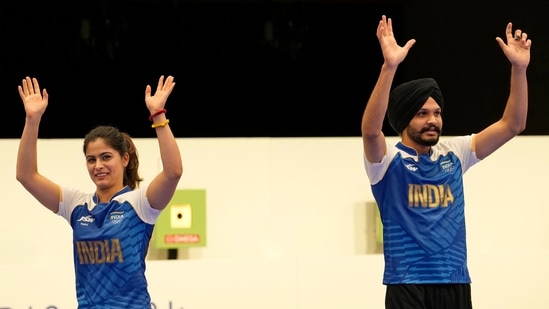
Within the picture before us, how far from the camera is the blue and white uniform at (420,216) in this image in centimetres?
338

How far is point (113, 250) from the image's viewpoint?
3451 mm

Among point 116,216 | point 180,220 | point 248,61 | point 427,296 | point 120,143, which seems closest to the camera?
point 427,296

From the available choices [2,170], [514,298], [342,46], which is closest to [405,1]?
[342,46]

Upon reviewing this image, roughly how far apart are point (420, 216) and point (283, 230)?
189cm

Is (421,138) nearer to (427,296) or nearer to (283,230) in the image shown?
(427,296)

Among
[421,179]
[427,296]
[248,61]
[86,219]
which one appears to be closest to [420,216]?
[421,179]

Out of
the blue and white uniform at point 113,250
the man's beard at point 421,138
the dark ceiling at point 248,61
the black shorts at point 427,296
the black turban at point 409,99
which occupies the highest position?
the dark ceiling at point 248,61

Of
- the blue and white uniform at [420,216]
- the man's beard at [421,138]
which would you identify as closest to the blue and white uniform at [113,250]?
the blue and white uniform at [420,216]

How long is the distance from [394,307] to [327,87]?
2.22 metres

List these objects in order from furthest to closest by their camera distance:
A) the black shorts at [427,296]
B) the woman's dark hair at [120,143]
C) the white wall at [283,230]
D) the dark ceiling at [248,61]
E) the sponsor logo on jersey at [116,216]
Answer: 1. the dark ceiling at [248,61]
2. the white wall at [283,230]
3. the woman's dark hair at [120,143]
4. the sponsor logo on jersey at [116,216]
5. the black shorts at [427,296]

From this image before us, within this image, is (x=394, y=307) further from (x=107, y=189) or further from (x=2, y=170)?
(x=2, y=170)

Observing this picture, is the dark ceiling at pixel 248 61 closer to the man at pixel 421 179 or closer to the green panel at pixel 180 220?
the green panel at pixel 180 220

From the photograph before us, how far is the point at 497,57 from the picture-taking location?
5.55m

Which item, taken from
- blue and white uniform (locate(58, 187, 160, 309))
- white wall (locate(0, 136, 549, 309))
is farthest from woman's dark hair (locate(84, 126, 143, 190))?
white wall (locate(0, 136, 549, 309))
